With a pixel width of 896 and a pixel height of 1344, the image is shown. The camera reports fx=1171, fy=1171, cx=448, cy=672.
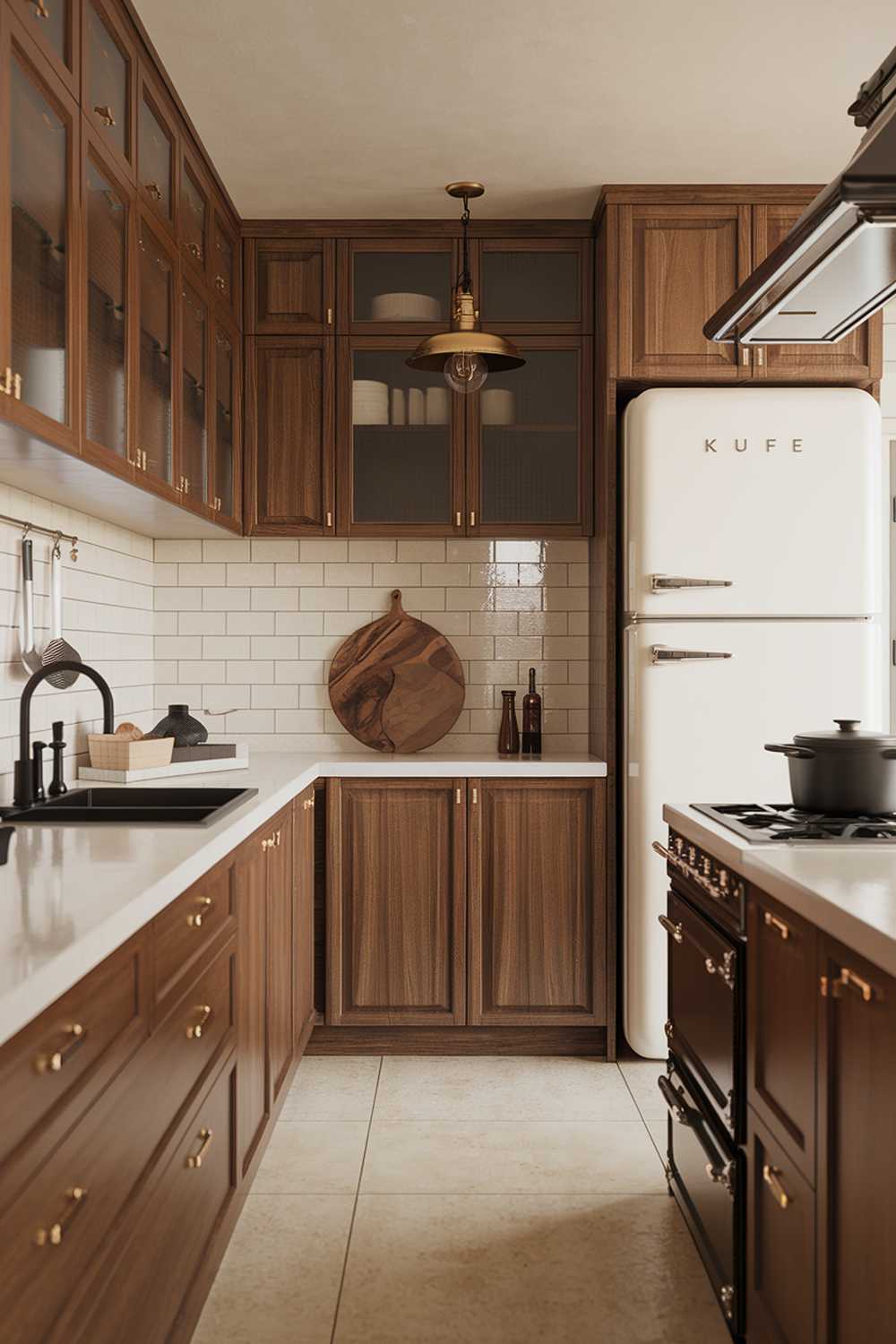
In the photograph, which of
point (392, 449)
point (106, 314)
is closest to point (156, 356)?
point (106, 314)

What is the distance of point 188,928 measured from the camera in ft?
6.73

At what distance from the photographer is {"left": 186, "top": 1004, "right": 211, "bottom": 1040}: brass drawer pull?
2.07 meters

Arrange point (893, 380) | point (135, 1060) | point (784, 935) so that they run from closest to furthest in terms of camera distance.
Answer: point (135, 1060) → point (784, 935) → point (893, 380)

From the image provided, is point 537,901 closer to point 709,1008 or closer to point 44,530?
point 709,1008

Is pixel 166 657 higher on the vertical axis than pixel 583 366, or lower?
lower

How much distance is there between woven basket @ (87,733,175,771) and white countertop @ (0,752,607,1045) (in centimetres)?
7

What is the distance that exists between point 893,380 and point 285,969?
3000 mm

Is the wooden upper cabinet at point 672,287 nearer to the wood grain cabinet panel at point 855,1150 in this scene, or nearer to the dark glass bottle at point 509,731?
the dark glass bottle at point 509,731

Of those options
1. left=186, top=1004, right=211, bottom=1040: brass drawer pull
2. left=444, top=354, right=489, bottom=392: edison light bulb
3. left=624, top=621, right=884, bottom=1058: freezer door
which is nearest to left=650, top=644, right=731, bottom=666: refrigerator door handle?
left=624, top=621, right=884, bottom=1058: freezer door

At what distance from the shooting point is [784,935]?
1884mm

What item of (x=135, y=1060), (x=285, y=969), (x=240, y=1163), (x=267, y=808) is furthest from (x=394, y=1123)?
(x=135, y=1060)

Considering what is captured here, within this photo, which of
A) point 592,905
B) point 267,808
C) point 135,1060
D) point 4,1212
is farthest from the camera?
point 592,905

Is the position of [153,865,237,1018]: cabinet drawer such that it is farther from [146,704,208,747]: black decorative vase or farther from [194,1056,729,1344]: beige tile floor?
[146,704,208,747]: black decorative vase

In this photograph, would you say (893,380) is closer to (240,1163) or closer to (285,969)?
(285,969)
